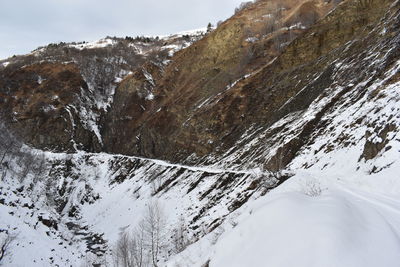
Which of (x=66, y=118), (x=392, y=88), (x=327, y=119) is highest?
(x=66, y=118)

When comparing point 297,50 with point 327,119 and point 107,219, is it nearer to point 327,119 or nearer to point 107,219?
point 327,119

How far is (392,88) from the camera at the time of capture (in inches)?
750

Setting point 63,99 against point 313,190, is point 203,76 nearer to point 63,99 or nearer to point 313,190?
point 63,99

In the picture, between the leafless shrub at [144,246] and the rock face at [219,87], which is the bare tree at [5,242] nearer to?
the leafless shrub at [144,246]

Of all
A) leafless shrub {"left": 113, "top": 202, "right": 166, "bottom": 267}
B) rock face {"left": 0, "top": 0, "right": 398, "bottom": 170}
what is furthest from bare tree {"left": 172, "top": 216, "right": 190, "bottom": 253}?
rock face {"left": 0, "top": 0, "right": 398, "bottom": 170}

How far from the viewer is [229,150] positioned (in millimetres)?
41875

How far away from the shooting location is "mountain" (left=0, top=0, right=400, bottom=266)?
781 cm

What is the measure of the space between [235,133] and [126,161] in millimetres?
21232

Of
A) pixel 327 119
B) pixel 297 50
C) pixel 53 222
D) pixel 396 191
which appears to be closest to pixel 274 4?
pixel 297 50

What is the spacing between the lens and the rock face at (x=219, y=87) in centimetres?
3530

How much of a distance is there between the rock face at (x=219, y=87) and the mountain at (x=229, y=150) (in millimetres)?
342

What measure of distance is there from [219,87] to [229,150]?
22.7 metres

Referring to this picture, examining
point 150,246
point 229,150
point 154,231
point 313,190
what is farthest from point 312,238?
point 229,150

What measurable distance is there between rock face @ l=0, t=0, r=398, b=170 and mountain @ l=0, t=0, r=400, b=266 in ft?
1.12
